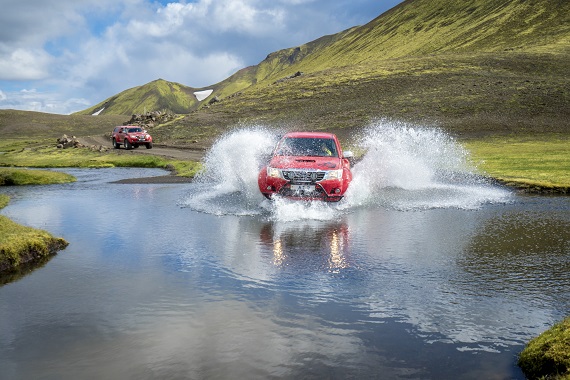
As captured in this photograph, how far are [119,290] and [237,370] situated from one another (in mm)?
3263

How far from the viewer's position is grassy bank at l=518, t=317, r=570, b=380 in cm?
505

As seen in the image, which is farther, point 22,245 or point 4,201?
point 4,201

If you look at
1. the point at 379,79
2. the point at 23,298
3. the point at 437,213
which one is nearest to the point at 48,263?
the point at 23,298

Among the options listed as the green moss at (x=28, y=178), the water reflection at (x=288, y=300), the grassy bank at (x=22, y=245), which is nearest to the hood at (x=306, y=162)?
the water reflection at (x=288, y=300)

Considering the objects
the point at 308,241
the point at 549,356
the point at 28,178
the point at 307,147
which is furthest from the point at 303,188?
the point at 28,178

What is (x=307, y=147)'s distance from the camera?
16688mm

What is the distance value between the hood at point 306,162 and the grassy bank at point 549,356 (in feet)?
31.6

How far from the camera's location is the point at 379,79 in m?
82.0

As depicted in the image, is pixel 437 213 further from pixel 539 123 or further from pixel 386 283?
pixel 539 123

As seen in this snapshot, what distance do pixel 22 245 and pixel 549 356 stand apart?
8894 millimetres

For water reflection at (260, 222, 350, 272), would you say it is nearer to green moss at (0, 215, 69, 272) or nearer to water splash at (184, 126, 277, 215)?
water splash at (184, 126, 277, 215)

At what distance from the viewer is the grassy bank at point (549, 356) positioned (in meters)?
5.05

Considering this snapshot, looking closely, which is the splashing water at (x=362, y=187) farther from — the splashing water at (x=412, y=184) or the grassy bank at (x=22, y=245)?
the grassy bank at (x=22, y=245)

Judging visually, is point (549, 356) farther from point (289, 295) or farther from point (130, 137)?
point (130, 137)
